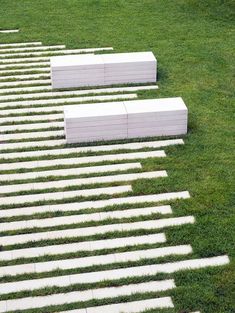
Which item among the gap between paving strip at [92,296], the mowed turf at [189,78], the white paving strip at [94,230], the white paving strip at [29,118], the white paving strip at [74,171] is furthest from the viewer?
the white paving strip at [29,118]

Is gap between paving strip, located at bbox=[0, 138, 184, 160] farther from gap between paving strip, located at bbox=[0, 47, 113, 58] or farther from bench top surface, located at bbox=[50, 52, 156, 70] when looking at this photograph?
gap between paving strip, located at bbox=[0, 47, 113, 58]

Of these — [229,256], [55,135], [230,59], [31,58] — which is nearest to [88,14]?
[31,58]

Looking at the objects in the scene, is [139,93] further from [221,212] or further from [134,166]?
[221,212]

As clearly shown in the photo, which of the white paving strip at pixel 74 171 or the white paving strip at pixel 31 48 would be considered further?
the white paving strip at pixel 31 48

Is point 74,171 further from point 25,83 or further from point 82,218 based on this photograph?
point 25,83

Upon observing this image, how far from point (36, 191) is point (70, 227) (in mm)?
1376

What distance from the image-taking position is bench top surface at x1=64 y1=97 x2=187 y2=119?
38.5 ft

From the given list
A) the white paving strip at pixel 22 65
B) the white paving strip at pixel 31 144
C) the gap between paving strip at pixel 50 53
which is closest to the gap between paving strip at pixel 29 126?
the white paving strip at pixel 31 144

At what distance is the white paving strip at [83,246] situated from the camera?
886 cm

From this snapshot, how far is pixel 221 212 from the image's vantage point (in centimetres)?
971

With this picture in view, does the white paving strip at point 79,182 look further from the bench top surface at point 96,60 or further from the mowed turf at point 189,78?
the bench top surface at point 96,60

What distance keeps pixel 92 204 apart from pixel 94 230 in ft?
2.54

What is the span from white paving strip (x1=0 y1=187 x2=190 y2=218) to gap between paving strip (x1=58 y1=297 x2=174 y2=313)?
8.03ft

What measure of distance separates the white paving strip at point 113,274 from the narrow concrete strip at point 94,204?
1.74 meters
